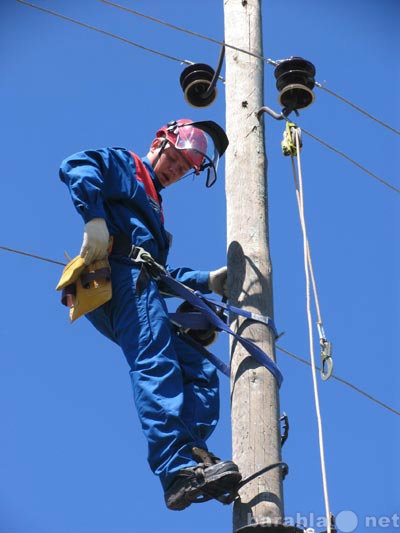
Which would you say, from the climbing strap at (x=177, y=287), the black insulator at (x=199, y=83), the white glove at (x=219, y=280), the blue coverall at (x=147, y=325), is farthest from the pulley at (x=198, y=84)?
the climbing strap at (x=177, y=287)

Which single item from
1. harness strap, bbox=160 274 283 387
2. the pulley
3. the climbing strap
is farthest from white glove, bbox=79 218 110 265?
the pulley

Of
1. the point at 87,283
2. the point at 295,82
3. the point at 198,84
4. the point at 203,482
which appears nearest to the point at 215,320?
the point at 87,283

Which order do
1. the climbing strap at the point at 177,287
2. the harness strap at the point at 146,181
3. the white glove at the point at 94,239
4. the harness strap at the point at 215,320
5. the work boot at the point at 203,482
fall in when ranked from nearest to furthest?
the work boot at the point at 203,482 < the harness strap at the point at 215,320 < the white glove at the point at 94,239 < the climbing strap at the point at 177,287 < the harness strap at the point at 146,181

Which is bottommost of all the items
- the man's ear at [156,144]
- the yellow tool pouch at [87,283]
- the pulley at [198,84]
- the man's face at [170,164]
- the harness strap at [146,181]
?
the yellow tool pouch at [87,283]

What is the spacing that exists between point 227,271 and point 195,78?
1.03m

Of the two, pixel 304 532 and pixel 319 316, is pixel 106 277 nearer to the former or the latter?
pixel 319 316

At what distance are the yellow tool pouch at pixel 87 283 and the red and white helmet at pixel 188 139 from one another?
810mm

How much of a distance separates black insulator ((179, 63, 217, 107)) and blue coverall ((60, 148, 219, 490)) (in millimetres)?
382

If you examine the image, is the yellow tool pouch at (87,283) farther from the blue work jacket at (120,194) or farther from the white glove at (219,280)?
the white glove at (219,280)

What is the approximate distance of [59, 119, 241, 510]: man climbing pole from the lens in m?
4.86

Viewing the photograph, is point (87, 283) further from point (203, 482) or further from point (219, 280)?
Result: point (203, 482)

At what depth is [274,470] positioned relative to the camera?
4781 mm

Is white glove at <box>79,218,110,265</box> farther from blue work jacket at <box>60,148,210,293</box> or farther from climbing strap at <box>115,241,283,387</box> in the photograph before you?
climbing strap at <box>115,241,283,387</box>

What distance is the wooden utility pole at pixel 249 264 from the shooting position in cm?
476
